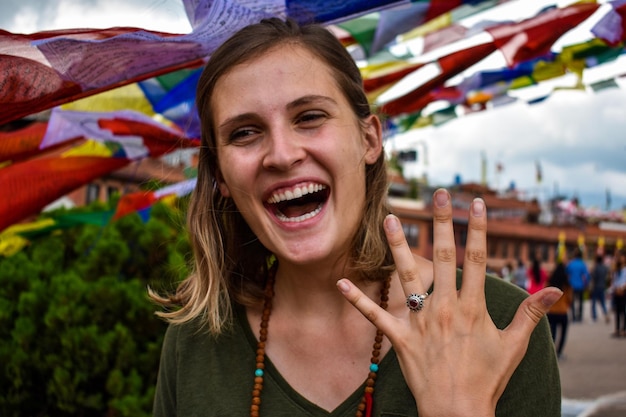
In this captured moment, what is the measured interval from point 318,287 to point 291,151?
49 centimetres

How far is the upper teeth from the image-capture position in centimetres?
176

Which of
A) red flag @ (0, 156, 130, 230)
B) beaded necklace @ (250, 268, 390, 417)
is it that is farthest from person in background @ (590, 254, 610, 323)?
beaded necklace @ (250, 268, 390, 417)

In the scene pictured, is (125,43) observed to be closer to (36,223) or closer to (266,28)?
(266,28)

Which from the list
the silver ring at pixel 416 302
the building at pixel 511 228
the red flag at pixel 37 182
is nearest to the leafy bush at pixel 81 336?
the red flag at pixel 37 182

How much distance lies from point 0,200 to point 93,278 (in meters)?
1.31

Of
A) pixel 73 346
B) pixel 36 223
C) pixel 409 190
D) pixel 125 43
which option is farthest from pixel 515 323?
pixel 409 190

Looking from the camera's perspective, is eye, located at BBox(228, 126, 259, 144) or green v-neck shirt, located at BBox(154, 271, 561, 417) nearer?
green v-neck shirt, located at BBox(154, 271, 561, 417)

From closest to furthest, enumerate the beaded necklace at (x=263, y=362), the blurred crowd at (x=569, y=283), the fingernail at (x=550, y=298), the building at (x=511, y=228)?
1. the fingernail at (x=550, y=298)
2. the beaded necklace at (x=263, y=362)
3. the blurred crowd at (x=569, y=283)
4. the building at (x=511, y=228)

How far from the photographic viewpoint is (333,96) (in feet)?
6.03

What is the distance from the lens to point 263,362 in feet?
6.24

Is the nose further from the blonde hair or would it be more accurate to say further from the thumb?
the thumb

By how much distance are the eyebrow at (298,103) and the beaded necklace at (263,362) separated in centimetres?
61

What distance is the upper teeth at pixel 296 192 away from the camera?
176cm

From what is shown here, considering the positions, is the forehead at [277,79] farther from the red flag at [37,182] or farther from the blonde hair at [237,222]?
the red flag at [37,182]
